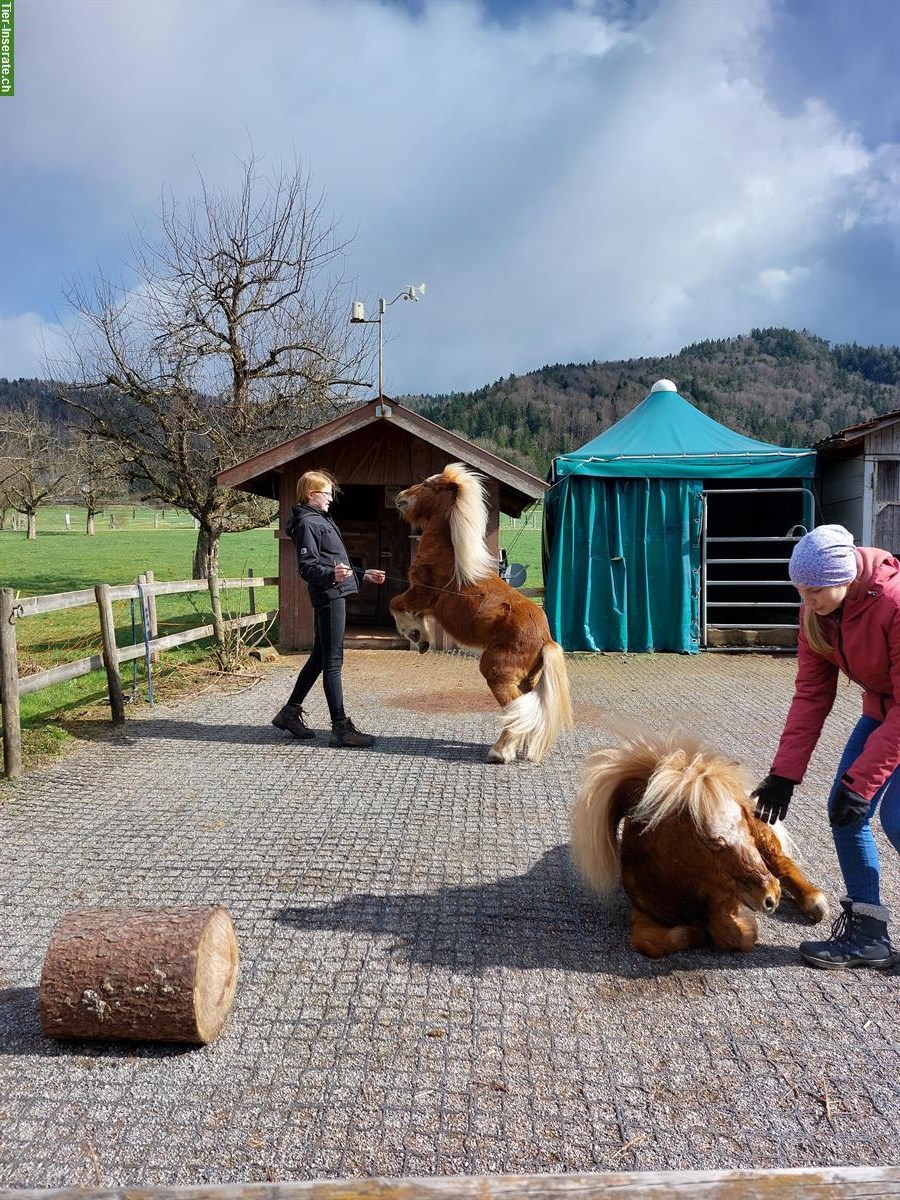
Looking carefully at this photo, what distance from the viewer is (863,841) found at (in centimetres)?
298

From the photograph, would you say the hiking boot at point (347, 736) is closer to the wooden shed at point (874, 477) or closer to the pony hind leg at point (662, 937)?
the pony hind leg at point (662, 937)

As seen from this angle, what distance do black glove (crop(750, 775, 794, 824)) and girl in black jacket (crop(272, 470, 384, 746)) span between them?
3720 millimetres

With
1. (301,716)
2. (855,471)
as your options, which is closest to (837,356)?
(855,471)

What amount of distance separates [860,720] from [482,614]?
345cm

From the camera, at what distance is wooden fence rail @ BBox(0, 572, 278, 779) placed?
17.4ft

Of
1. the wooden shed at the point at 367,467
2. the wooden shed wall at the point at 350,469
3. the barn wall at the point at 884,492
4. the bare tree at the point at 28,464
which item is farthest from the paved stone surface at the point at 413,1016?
the bare tree at the point at 28,464

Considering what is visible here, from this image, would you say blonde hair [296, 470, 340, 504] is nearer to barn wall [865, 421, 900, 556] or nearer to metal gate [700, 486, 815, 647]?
barn wall [865, 421, 900, 556]

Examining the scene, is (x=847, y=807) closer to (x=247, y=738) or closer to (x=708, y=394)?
(x=247, y=738)

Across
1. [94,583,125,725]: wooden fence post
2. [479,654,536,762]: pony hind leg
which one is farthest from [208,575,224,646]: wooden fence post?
[479,654,536,762]: pony hind leg

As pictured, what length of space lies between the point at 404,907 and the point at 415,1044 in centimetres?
102

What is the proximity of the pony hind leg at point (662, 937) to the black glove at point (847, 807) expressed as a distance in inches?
29.6

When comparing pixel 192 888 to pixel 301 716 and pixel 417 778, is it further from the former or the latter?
pixel 301 716

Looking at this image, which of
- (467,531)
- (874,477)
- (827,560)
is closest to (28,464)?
(874,477)

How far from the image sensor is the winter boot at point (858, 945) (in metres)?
3.00
